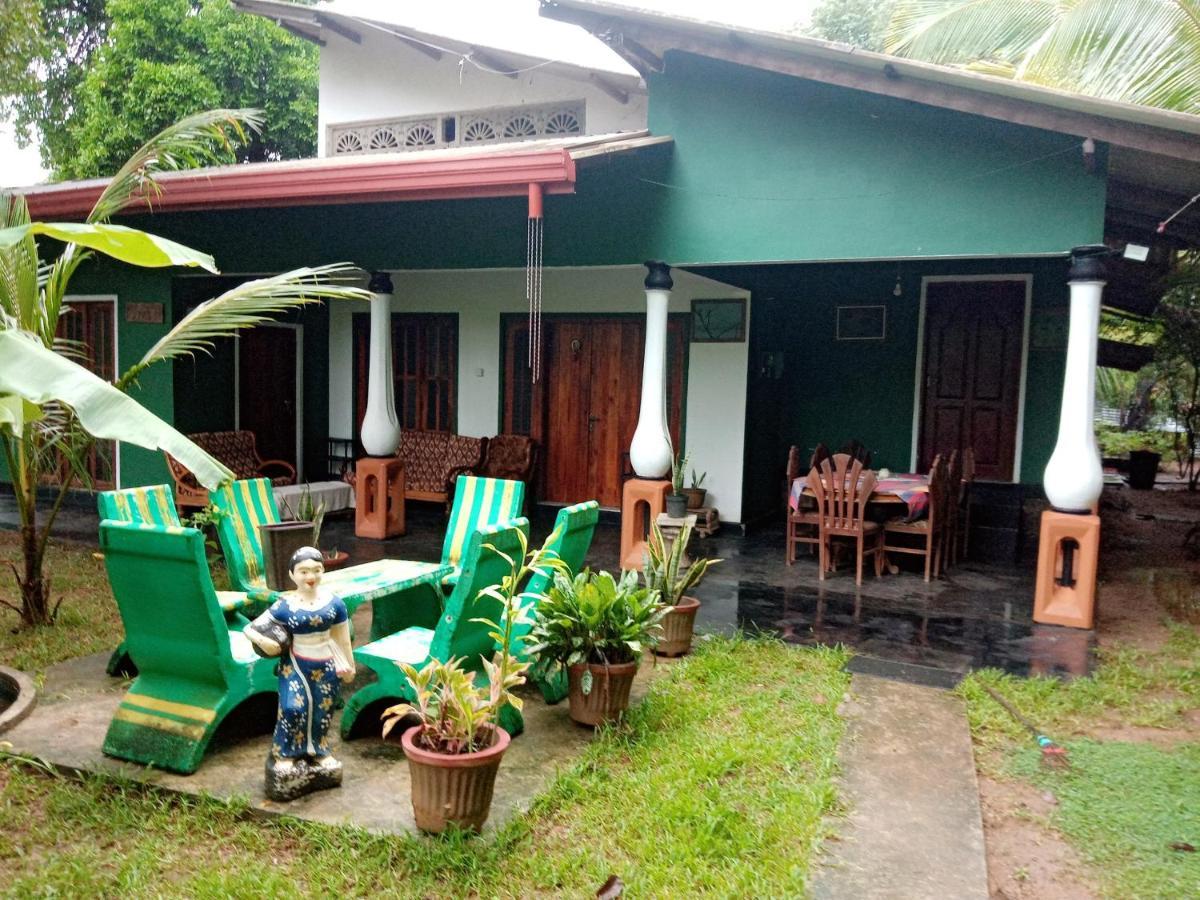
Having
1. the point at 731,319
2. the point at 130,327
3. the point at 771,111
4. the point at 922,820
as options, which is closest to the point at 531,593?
the point at 922,820

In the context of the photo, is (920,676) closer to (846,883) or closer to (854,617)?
(854,617)

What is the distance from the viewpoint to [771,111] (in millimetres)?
6566

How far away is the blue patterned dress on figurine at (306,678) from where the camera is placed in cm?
343

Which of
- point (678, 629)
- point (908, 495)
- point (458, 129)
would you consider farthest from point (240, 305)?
point (458, 129)

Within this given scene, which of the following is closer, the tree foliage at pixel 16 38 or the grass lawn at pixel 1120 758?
the grass lawn at pixel 1120 758

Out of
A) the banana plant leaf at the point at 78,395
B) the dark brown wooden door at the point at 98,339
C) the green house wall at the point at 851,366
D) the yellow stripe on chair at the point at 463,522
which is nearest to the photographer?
the banana plant leaf at the point at 78,395

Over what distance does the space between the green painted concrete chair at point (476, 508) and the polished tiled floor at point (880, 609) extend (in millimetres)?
1477

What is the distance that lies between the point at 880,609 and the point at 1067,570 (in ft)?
4.06

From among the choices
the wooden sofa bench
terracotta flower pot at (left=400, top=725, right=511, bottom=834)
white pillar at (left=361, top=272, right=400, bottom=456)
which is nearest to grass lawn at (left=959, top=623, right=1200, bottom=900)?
terracotta flower pot at (left=400, top=725, right=511, bottom=834)

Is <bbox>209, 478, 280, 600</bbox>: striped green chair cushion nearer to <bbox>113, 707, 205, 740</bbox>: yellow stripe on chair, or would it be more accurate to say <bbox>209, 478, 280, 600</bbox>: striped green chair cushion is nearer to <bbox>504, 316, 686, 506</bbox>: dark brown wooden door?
<bbox>113, 707, 205, 740</bbox>: yellow stripe on chair

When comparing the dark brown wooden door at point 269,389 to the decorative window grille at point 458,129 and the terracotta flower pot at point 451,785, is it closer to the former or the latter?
the decorative window grille at point 458,129

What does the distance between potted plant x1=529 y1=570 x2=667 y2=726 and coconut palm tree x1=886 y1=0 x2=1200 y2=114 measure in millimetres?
6979

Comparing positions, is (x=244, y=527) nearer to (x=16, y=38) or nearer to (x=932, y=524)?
(x=16, y=38)

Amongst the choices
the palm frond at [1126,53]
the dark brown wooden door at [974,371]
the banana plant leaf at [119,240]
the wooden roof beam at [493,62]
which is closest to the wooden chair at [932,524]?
the dark brown wooden door at [974,371]
